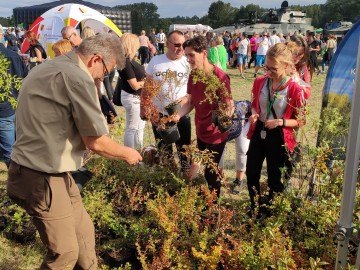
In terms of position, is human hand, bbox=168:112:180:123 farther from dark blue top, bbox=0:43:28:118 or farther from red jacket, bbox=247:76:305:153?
dark blue top, bbox=0:43:28:118

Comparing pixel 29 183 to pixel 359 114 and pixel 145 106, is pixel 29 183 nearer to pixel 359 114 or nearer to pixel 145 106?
pixel 145 106

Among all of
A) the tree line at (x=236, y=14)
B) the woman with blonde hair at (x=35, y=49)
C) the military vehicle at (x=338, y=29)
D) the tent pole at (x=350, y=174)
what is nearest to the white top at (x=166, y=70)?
the tent pole at (x=350, y=174)

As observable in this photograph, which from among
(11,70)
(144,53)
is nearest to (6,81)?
(11,70)

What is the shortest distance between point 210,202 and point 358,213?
3.01 ft

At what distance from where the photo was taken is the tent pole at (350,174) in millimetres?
1583

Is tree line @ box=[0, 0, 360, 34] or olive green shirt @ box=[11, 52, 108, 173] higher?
tree line @ box=[0, 0, 360, 34]

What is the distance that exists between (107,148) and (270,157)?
1.49 m

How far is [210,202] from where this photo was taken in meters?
2.51

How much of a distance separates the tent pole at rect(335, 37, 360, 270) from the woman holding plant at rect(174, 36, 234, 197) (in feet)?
3.89

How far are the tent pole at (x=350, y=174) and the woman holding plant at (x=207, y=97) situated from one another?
1184 millimetres

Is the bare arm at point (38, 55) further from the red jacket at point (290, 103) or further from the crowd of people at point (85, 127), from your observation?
the red jacket at point (290, 103)

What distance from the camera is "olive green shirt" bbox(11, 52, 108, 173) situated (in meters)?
1.86

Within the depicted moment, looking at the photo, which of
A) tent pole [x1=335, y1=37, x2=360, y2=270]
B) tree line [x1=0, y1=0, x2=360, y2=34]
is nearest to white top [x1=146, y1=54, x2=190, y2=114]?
tent pole [x1=335, y1=37, x2=360, y2=270]

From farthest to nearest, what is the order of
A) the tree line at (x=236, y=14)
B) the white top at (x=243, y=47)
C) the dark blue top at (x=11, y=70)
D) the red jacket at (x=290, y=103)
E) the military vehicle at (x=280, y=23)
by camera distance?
the tree line at (x=236, y=14) → the military vehicle at (x=280, y=23) → the white top at (x=243, y=47) → the dark blue top at (x=11, y=70) → the red jacket at (x=290, y=103)
